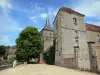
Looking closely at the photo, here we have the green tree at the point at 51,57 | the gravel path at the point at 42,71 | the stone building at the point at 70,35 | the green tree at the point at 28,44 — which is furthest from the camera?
the green tree at the point at 51,57

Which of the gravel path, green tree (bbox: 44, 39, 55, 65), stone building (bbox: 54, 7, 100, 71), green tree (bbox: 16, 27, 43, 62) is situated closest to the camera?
the gravel path

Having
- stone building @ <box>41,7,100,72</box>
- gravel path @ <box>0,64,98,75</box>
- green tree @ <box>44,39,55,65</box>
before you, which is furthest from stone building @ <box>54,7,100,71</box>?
gravel path @ <box>0,64,98,75</box>

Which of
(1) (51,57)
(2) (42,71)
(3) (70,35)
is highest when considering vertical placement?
(3) (70,35)

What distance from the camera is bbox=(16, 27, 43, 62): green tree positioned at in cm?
2672

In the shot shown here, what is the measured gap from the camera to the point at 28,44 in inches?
1065

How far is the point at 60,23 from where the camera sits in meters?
23.5

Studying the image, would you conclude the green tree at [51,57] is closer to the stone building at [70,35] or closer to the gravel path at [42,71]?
the stone building at [70,35]

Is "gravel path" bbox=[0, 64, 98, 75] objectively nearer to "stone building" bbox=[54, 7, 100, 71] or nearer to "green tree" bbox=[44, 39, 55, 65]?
"stone building" bbox=[54, 7, 100, 71]

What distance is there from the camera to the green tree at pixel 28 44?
26.7 metres

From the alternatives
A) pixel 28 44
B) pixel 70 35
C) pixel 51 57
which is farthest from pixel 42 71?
pixel 28 44

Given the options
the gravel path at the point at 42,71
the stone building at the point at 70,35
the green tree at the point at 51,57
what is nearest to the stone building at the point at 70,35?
the stone building at the point at 70,35

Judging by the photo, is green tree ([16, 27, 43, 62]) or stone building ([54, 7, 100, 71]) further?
green tree ([16, 27, 43, 62])

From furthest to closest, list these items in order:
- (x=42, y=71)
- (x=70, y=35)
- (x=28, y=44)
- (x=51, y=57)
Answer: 1. (x=51, y=57)
2. (x=28, y=44)
3. (x=70, y=35)
4. (x=42, y=71)

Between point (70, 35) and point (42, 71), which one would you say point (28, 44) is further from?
point (42, 71)
